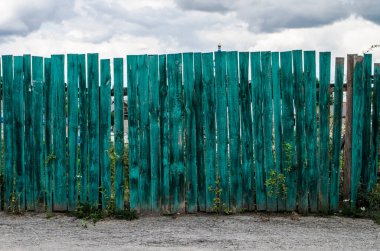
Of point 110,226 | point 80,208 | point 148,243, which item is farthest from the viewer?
point 80,208

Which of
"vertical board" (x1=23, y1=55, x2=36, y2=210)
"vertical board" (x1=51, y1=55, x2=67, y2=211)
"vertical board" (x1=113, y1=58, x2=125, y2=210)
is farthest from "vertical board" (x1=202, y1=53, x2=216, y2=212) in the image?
"vertical board" (x1=23, y1=55, x2=36, y2=210)

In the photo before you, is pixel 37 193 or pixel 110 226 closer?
pixel 110 226

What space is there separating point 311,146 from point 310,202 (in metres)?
0.81

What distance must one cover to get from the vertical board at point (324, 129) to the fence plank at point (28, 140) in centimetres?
403

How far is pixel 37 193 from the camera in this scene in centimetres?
775

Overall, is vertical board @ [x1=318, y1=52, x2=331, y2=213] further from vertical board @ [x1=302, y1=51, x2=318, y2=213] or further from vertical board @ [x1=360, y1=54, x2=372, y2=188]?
vertical board @ [x1=360, y1=54, x2=372, y2=188]

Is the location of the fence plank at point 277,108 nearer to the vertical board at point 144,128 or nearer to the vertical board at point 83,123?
the vertical board at point 144,128

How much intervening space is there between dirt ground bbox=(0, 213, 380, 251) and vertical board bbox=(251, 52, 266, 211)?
31 centimetres

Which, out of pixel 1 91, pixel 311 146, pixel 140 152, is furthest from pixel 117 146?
pixel 311 146

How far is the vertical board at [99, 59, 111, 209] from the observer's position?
291 inches

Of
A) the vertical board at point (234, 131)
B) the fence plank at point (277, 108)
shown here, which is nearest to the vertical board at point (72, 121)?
the vertical board at point (234, 131)

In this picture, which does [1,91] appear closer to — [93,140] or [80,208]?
[93,140]

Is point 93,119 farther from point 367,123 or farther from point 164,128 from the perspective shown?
point 367,123

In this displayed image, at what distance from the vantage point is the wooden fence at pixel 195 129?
735 cm
